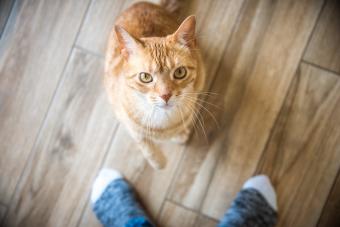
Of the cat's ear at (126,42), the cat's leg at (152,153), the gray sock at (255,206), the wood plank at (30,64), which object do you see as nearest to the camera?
the cat's ear at (126,42)

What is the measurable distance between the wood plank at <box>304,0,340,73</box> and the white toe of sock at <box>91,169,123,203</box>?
0.99 metres

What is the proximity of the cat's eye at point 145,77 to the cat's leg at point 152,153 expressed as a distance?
1.01 ft

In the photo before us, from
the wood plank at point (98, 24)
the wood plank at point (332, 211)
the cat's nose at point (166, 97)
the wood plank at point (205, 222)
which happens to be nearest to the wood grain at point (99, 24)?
the wood plank at point (98, 24)

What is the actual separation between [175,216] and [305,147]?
2.10ft

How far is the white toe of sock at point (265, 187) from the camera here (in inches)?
53.2

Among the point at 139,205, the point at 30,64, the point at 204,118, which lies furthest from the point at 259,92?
the point at 30,64

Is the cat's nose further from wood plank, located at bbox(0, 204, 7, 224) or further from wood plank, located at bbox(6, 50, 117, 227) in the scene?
wood plank, located at bbox(0, 204, 7, 224)

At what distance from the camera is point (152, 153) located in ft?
4.20

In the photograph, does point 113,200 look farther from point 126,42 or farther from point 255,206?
point 126,42

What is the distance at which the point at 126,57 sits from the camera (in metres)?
1.01

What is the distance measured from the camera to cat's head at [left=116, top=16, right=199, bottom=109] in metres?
0.96

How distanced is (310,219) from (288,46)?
75cm

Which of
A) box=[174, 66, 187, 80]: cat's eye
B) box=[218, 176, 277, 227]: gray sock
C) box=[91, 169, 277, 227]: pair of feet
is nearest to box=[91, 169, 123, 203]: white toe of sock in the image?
box=[91, 169, 277, 227]: pair of feet

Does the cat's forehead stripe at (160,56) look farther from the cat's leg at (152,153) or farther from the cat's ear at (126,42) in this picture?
the cat's leg at (152,153)
